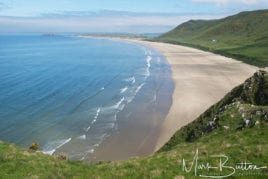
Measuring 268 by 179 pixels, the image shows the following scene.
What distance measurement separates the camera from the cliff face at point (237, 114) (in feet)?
82.1

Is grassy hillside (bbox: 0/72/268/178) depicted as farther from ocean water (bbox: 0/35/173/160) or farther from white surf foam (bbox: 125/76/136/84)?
white surf foam (bbox: 125/76/136/84)

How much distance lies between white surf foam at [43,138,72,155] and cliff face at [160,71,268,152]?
538 inches

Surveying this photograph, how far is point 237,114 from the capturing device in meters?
27.0

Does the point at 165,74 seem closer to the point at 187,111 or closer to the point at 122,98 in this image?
the point at 122,98

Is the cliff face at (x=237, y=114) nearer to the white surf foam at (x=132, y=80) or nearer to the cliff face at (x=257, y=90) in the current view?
the cliff face at (x=257, y=90)

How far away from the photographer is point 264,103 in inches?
1188

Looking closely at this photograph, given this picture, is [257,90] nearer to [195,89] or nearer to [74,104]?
[74,104]

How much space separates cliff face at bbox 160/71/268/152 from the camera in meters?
25.0

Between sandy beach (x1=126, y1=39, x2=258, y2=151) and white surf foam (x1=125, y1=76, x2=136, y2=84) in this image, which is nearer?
sandy beach (x1=126, y1=39, x2=258, y2=151)

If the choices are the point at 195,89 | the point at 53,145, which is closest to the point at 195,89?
the point at 195,89

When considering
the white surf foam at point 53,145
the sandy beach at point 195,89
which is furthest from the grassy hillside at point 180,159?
the white surf foam at point 53,145

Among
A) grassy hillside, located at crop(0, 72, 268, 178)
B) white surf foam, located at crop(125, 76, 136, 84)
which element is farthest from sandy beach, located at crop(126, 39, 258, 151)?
grassy hillside, located at crop(0, 72, 268, 178)

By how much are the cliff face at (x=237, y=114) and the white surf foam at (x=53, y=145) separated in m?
13.7

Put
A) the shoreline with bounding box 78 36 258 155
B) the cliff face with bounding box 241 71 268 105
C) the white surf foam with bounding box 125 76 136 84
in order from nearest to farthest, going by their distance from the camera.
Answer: the cliff face with bounding box 241 71 268 105 → the shoreline with bounding box 78 36 258 155 → the white surf foam with bounding box 125 76 136 84
